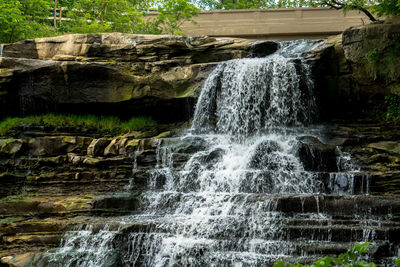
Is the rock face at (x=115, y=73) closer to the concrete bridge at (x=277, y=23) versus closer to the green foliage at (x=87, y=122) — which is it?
the green foliage at (x=87, y=122)

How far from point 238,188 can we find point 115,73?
23.3 feet

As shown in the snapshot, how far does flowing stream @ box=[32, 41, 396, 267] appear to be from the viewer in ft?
25.3

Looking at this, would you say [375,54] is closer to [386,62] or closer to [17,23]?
[386,62]

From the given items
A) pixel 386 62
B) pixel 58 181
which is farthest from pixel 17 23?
pixel 386 62

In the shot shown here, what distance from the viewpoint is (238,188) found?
10406mm

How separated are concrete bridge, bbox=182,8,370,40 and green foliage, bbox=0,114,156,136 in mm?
9299

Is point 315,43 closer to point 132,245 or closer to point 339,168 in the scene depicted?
point 339,168

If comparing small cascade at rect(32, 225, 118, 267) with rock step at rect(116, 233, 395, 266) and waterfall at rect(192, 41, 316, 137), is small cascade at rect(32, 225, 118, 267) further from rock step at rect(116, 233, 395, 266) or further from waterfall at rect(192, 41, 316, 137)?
waterfall at rect(192, 41, 316, 137)

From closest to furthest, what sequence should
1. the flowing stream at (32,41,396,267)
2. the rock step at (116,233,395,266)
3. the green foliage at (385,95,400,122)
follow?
the rock step at (116,233,395,266)
the flowing stream at (32,41,396,267)
the green foliage at (385,95,400,122)

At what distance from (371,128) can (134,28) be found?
13958 mm

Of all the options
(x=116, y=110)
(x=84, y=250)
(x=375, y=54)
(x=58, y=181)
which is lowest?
(x=84, y=250)

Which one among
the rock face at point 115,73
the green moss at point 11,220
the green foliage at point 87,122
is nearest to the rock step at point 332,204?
the green moss at point 11,220

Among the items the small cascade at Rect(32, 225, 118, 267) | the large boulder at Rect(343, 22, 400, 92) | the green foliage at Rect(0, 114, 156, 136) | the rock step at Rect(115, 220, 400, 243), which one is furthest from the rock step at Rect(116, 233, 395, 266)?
the green foliage at Rect(0, 114, 156, 136)

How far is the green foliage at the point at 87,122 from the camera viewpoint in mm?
15211
